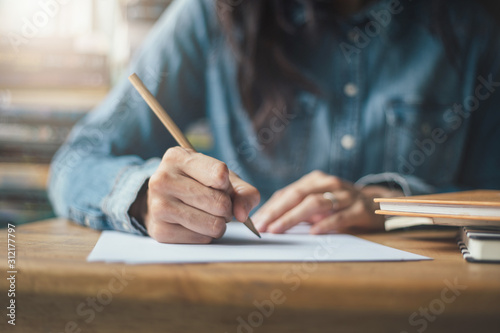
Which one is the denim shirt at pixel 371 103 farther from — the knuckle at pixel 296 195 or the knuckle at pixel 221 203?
the knuckle at pixel 221 203

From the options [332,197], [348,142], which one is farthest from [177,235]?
[348,142]

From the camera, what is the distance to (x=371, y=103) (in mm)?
885

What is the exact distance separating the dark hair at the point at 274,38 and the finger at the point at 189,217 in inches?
20.5

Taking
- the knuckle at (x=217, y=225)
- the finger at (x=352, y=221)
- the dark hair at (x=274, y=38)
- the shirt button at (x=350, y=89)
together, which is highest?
the dark hair at (x=274, y=38)

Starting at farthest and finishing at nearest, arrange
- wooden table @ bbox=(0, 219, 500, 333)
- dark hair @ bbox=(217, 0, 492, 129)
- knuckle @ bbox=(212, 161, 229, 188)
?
dark hair @ bbox=(217, 0, 492, 129)
knuckle @ bbox=(212, 161, 229, 188)
wooden table @ bbox=(0, 219, 500, 333)

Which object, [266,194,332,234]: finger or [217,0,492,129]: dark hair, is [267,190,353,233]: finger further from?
[217,0,492,129]: dark hair

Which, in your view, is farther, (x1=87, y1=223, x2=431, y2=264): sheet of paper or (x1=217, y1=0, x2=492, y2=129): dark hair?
(x1=217, y1=0, x2=492, y2=129): dark hair

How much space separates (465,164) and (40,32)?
4.53ft

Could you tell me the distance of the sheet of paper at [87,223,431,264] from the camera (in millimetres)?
317

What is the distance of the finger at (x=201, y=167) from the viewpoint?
37 centimetres

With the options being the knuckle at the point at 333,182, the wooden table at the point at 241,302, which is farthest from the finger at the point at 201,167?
the knuckle at the point at 333,182

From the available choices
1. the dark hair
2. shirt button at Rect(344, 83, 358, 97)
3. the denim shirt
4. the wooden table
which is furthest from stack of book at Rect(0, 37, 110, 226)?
the wooden table

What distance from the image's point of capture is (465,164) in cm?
94

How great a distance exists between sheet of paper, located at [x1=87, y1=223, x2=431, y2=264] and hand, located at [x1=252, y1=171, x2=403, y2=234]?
0.13ft
